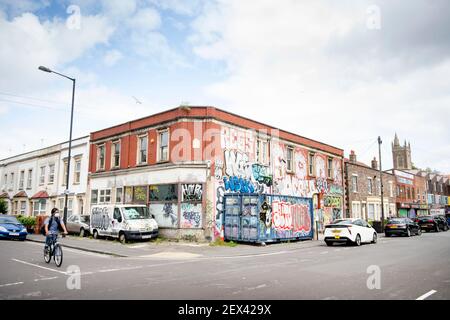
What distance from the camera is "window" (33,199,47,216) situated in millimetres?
31656

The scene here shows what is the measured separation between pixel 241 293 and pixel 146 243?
12811mm

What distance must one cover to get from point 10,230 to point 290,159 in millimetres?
19408

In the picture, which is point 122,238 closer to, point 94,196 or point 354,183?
point 94,196

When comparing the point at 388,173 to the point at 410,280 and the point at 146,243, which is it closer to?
the point at 146,243

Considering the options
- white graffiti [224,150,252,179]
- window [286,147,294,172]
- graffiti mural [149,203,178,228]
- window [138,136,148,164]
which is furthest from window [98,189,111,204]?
window [286,147,294,172]

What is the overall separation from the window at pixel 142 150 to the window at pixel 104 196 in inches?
155

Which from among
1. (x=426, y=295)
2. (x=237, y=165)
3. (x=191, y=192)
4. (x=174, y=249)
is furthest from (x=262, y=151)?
(x=426, y=295)

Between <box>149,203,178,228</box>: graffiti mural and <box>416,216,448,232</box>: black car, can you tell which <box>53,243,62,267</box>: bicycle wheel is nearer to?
<box>149,203,178,228</box>: graffiti mural

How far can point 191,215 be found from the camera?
65.3ft

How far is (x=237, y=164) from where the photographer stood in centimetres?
2223

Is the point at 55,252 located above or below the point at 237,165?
below

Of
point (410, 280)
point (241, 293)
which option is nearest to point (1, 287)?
point (241, 293)

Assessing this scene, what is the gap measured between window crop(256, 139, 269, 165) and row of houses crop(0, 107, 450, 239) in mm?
72

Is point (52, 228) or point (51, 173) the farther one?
point (51, 173)
